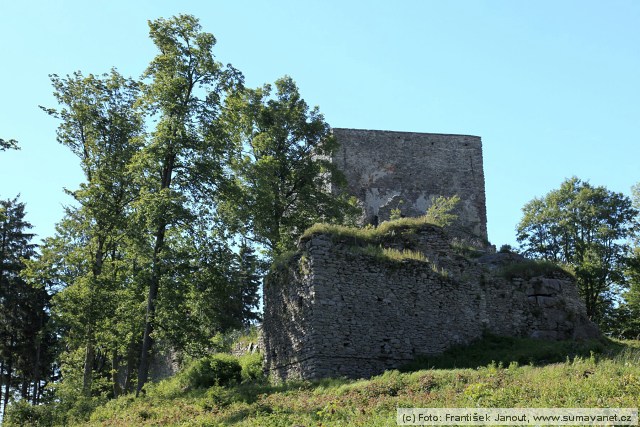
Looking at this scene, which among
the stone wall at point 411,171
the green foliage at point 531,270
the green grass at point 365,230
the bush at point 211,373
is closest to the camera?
the green grass at point 365,230

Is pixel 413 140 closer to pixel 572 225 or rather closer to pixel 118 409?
pixel 572 225

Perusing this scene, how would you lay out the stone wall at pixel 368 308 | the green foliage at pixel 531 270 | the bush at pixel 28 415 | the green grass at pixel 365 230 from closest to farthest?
the stone wall at pixel 368 308 < the green grass at pixel 365 230 < the bush at pixel 28 415 < the green foliage at pixel 531 270

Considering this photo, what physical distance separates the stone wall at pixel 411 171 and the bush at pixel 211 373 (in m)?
16.8

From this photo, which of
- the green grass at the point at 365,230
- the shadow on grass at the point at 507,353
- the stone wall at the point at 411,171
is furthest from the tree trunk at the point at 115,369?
the stone wall at the point at 411,171

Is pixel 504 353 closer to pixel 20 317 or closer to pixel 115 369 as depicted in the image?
pixel 115 369

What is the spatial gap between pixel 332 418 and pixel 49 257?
654 inches

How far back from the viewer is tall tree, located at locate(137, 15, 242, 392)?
2272cm

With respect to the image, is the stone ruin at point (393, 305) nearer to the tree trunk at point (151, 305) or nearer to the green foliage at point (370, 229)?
the green foliage at point (370, 229)

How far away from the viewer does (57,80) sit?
28219 millimetres

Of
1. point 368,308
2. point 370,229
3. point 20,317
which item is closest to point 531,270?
point 370,229

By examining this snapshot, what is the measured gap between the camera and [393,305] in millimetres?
20406

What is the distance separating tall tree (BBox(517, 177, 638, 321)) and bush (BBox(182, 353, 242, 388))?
21.1 meters

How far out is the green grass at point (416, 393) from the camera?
1270 centimetres

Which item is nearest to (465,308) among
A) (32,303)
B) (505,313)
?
(505,313)
